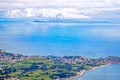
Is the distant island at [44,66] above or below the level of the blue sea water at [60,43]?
below

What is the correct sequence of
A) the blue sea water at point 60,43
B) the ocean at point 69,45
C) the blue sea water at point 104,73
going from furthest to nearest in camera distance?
the blue sea water at point 60,43 → the ocean at point 69,45 → the blue sea water at point 104,73

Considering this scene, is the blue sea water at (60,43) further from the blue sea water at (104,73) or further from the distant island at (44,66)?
the blue sea water at (104,73)

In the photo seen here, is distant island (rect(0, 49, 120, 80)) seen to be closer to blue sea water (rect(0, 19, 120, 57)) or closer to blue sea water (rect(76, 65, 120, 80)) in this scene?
blue sea water (rect(76, 65, 120, 80))

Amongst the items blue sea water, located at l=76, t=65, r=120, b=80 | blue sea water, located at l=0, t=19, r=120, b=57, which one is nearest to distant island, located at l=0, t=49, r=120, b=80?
blue sea water, located at l=76, t=65, r=120, b=80

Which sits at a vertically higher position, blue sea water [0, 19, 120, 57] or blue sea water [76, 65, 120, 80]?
blue sea water [0, 19, 120, 57]

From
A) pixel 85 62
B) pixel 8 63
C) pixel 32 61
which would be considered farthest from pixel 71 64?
pixel 8 63

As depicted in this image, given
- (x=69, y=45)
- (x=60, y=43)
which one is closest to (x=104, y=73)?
(x=69, y=45)

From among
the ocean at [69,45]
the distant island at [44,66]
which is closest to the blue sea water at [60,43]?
the ocean at [69,45]

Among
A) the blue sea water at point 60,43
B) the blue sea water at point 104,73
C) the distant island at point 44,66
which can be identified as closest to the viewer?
the blue sea water at point 104,73
